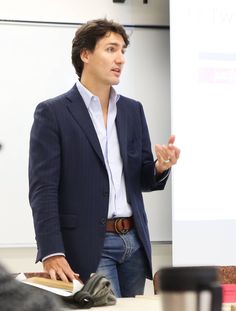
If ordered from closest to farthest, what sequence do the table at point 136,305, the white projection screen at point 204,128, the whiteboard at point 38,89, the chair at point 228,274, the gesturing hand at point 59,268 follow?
the table at point 136,305 → the gesturing hand at point 59,268 → the chair at point 228,274 → the white projection screen at point 204,128 → the whiteboard at point 38,89

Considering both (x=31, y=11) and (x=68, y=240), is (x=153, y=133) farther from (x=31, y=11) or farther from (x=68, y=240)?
(x=68, y=240)

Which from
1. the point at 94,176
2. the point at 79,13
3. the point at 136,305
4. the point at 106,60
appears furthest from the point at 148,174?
the point at 79,13

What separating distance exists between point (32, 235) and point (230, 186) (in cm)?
123

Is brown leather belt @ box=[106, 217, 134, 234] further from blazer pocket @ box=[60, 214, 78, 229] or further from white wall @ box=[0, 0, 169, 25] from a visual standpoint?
white wall @ box=[0, 0, 169, 25]

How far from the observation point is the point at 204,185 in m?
3.17

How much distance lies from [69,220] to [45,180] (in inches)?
6.5

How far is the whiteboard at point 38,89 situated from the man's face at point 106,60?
1383 millimetres

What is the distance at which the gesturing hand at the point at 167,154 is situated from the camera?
1.82 m

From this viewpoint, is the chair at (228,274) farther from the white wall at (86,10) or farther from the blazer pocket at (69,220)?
the white wall at (86,10)

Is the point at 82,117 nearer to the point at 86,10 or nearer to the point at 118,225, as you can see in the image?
the point at 118,225

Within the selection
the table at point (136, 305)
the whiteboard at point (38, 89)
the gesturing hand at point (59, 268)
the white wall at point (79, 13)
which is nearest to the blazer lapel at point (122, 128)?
the gesturing hand at point (59, 268)

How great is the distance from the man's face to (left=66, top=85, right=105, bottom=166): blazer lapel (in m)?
0.10

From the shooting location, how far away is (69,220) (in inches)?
74.4

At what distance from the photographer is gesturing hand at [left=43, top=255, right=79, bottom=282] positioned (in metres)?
1.76
